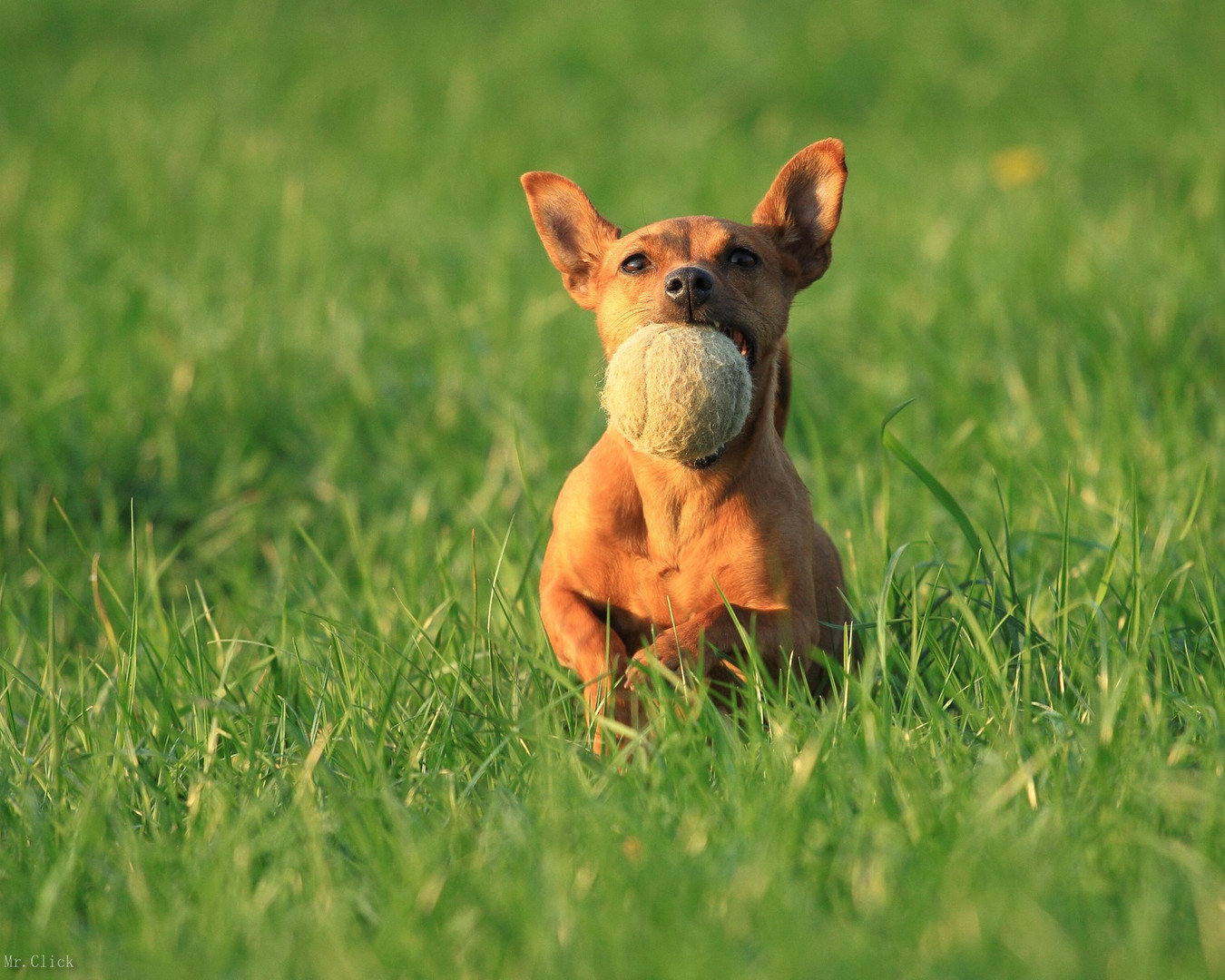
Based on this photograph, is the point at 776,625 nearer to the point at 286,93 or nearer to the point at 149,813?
the point at 149,813

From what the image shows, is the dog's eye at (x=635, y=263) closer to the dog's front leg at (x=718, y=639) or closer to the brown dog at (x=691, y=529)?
the brown dog at (x=691, y=529)

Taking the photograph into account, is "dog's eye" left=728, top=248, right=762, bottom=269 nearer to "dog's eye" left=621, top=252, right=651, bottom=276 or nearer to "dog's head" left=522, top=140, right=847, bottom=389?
"dog's head" left=522, top=140, right=847, bottom=389

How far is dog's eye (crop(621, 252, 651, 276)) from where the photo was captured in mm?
2955

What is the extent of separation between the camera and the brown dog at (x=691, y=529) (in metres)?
2.74

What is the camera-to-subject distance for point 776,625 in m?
2.74

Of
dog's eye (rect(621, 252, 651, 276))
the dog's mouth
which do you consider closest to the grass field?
the dog's mouth

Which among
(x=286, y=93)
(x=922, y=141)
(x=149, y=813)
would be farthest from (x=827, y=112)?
(x=149, y=813)

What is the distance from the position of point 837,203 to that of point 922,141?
6.66m

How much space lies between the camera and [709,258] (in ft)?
9.60

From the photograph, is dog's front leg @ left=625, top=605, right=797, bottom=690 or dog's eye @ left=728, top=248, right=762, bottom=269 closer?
dog's front leg @ left=625, top=605, right=797, bottom=690

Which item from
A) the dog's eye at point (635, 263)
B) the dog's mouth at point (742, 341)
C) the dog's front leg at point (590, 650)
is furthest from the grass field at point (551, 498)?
the dog's eye at point (635, 263)

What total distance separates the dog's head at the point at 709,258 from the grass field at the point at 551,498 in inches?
21.1

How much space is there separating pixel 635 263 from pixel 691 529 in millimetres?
617

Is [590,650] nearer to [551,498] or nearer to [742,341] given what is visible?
[742,341]
